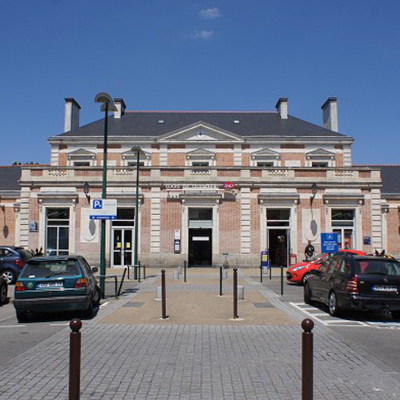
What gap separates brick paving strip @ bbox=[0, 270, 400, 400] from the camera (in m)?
5.67

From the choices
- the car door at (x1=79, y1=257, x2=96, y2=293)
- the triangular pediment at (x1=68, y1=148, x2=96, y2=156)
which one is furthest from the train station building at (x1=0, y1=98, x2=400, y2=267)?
the car door at (x1=79, y1=257, x2=96, y2=293)

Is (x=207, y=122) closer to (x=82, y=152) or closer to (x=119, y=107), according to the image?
(x=119, y=107)

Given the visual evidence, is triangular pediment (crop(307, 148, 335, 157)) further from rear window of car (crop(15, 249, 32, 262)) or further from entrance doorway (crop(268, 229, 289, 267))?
rear window of car (crop(15, 249, 32, 262))

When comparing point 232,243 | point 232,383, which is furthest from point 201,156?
point 232,383

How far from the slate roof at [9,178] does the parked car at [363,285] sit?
3332 centimetres

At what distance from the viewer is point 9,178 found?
41062 millimetres

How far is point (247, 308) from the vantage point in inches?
499

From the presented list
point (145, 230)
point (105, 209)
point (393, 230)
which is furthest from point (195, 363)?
point (393, 230)

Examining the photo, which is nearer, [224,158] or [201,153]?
[201,153]

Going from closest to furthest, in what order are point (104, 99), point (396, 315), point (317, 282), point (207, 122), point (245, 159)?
point (396, 315) < point (317, 282) < point (104, 99) < point (245, 159) < point (207, 122)

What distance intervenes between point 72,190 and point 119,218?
10.8ft

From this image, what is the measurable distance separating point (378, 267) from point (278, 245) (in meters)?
17.2

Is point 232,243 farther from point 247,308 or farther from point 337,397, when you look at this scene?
point 337,397

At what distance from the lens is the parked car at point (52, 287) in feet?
34.7
